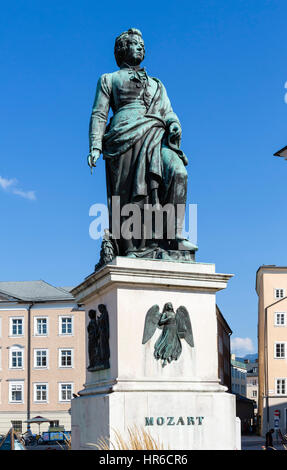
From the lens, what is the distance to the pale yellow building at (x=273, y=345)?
62781 millimetres

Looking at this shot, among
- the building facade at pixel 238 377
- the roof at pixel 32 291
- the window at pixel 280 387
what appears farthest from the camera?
the building facade at pixel 238 377

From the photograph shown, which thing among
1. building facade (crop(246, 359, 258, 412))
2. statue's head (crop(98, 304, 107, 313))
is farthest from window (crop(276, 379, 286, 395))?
building facade (crop(246, 359, 258, 412))

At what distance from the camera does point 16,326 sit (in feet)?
206

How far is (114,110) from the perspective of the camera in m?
8.98

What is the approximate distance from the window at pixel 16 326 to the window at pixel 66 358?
3.97 meters

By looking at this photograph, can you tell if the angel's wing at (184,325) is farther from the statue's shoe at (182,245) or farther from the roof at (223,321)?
the roof at (223,321)

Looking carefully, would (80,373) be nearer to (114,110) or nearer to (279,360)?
(279,360)

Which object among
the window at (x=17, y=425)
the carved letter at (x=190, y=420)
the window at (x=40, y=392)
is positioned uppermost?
the carved letter at (x=190, y=420)

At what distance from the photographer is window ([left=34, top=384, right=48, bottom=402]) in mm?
61281

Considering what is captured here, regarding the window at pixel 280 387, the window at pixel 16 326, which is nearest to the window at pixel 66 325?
the window at pixel 16 326

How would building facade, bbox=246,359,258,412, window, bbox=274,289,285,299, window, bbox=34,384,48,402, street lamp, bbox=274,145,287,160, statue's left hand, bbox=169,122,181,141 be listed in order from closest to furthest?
statue's left hand, bbox=169,122,181,141, street lamp, bbox=274,145,287,160, window, bbox=34,384,48,402, window, bbox=274,289,285,299, building facade, bbox=246,359,258,412

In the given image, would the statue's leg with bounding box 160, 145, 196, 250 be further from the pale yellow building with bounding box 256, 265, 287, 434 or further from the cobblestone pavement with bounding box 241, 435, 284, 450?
the pale yellow building with bounding box 256, 265, 287, 434

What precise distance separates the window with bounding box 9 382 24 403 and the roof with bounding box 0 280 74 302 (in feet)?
23.5

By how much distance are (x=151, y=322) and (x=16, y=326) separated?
186ft
